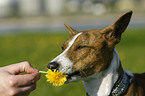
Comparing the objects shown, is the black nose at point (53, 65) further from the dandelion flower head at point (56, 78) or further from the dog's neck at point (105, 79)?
the dog's neck at point (105, 79)

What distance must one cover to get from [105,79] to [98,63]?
0.25 meters

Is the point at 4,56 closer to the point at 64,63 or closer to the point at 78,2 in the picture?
the point at 64,63

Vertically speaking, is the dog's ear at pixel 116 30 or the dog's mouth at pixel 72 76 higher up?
the dog's ear at pixel 116 30

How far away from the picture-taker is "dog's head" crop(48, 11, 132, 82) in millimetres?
3135

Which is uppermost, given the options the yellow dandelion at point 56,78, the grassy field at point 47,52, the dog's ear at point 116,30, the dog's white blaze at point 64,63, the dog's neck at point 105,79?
the dog's ear at point 116,30

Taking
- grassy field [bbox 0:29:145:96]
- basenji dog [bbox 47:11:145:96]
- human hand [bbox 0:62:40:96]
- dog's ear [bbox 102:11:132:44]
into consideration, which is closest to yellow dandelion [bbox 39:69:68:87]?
basenji dog [bbox 47:11:145:96]

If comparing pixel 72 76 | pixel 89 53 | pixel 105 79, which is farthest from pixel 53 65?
pixel 105 79

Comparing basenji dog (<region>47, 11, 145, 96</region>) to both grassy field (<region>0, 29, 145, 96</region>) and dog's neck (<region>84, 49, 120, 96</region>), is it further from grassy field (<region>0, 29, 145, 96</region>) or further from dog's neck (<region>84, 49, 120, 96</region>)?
grassy field (<region>0, 29, 145, 96</region>)

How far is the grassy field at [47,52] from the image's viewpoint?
6.63 metres

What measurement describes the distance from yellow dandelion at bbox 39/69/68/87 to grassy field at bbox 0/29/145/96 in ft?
11.0

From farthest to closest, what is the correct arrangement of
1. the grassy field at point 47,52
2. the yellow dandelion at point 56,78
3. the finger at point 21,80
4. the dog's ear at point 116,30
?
the grassy field at point 47,52 < the dog's ear at point 116,30 < the yellow dandelion at point 56,78 < the finger at point 21,80

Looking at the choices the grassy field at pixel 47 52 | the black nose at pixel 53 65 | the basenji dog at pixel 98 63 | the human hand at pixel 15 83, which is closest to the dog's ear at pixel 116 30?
the basenji dog at pixel 98 63

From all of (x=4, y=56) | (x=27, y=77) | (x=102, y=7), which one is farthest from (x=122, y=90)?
(x=102, y=7)

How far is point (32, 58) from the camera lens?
10.7 m
